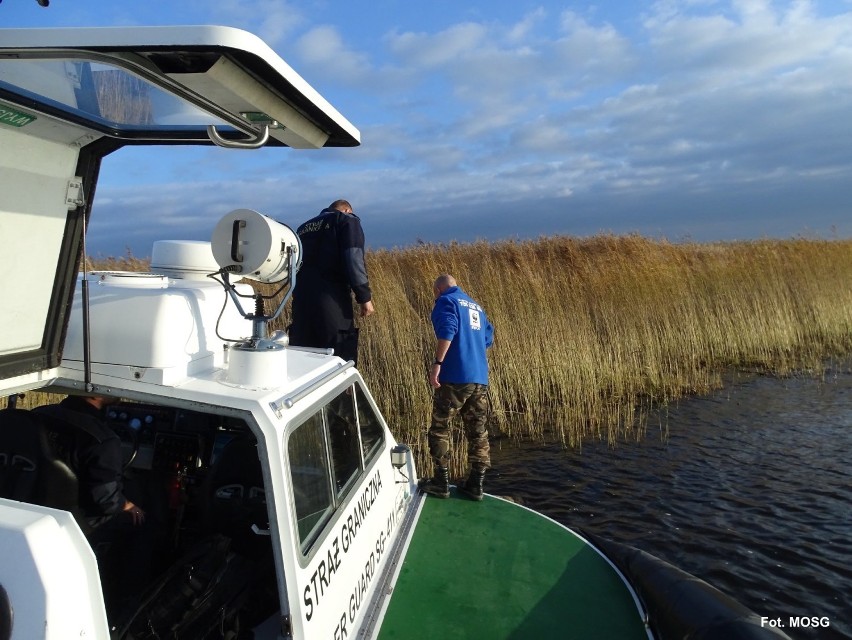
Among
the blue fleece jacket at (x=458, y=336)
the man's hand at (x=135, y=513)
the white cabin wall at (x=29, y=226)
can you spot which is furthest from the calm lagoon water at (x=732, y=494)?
the white cabin wall at (x=29, y=226)

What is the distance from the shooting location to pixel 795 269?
13.1 metres

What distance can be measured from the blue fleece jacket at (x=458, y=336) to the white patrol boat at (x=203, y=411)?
160 cm

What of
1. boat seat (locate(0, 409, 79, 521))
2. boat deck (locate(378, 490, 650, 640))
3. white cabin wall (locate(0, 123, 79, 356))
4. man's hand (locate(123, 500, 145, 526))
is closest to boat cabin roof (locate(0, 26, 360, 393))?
white cabin wall (locate(0, 123, 79, 356))

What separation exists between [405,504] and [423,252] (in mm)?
6394

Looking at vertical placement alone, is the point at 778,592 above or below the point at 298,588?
below

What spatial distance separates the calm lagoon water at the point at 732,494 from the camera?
15.9 ft

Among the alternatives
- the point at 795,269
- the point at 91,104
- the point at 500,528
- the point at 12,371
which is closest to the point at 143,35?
the point at 91,104

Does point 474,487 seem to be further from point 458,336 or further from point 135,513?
point 135,513

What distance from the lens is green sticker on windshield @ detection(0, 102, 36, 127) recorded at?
1826 mm

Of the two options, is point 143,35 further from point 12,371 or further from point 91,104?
point 12,371

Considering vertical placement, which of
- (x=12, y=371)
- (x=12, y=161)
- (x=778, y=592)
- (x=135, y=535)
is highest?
(x=12, y=161)

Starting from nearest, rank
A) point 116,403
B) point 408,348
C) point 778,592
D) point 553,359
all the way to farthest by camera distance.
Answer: point 116,403 < point 778,592 < point 408,348 < point 553,359

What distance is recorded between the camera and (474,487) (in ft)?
14.1

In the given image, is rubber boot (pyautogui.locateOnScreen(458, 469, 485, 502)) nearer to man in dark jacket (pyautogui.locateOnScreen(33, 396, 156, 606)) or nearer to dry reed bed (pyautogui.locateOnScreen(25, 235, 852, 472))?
dry reed bed (pyautogui.locateOnScreen(25, 235, 852, 472))
